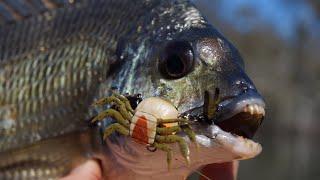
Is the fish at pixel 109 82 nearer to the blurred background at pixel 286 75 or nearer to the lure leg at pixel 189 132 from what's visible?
the lure leg at pixel 189 132

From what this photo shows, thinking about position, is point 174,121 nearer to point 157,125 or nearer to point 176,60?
point 157,125

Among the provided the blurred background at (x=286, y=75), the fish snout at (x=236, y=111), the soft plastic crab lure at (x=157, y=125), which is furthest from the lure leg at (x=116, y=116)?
the blurred background at (x=286, y=75)

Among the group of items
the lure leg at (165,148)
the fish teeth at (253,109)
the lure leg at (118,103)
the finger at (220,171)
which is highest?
the fish teeth at (253,109)

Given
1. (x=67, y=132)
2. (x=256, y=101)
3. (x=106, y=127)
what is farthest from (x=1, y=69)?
(x=256, y=101)

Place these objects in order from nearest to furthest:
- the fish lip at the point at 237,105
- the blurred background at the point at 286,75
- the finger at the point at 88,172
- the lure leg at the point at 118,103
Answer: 1. the fish lip at the point at 237,105
2. the lure leg at the point at 118,103
3. the finger at the point at 88,172
4. the blurred background at the point at 286,75

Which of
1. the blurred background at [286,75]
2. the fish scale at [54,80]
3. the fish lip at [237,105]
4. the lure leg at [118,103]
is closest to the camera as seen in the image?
the fish lip at [237,105]

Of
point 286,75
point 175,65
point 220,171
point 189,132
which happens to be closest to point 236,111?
point 189,132
